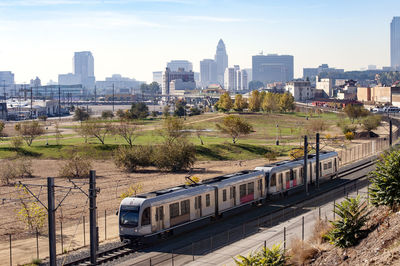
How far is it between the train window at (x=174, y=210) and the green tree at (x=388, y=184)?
11512 mm

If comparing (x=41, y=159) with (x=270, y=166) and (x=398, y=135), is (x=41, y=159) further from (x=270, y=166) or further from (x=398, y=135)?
(x=398, y=135)

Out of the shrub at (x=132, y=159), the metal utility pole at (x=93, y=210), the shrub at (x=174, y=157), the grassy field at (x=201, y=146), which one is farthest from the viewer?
the grassy field at (x=201, y=146)

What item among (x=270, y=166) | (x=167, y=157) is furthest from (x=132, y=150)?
(x=270, y=166)

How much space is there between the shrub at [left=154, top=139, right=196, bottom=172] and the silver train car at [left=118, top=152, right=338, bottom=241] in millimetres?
21574

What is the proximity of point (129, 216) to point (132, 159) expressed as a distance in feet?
123

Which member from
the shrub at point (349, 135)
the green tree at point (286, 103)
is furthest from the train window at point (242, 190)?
the green tree at point (286, 103)

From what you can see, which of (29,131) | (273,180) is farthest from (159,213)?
(29,131)

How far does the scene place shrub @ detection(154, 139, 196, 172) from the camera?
6619cm

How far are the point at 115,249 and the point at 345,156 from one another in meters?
A: 53.4

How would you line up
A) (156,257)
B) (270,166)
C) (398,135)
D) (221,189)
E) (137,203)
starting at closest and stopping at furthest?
1. (156,257)
2. (137,203)
3. (221,189)
4. (270,166)
5. (398,135)

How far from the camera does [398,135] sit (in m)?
97.8

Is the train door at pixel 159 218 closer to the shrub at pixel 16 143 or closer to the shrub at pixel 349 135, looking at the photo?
the shrub at pixel 16 143

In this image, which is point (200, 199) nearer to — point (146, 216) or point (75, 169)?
point (146, 216)

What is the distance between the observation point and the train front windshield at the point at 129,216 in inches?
1169
